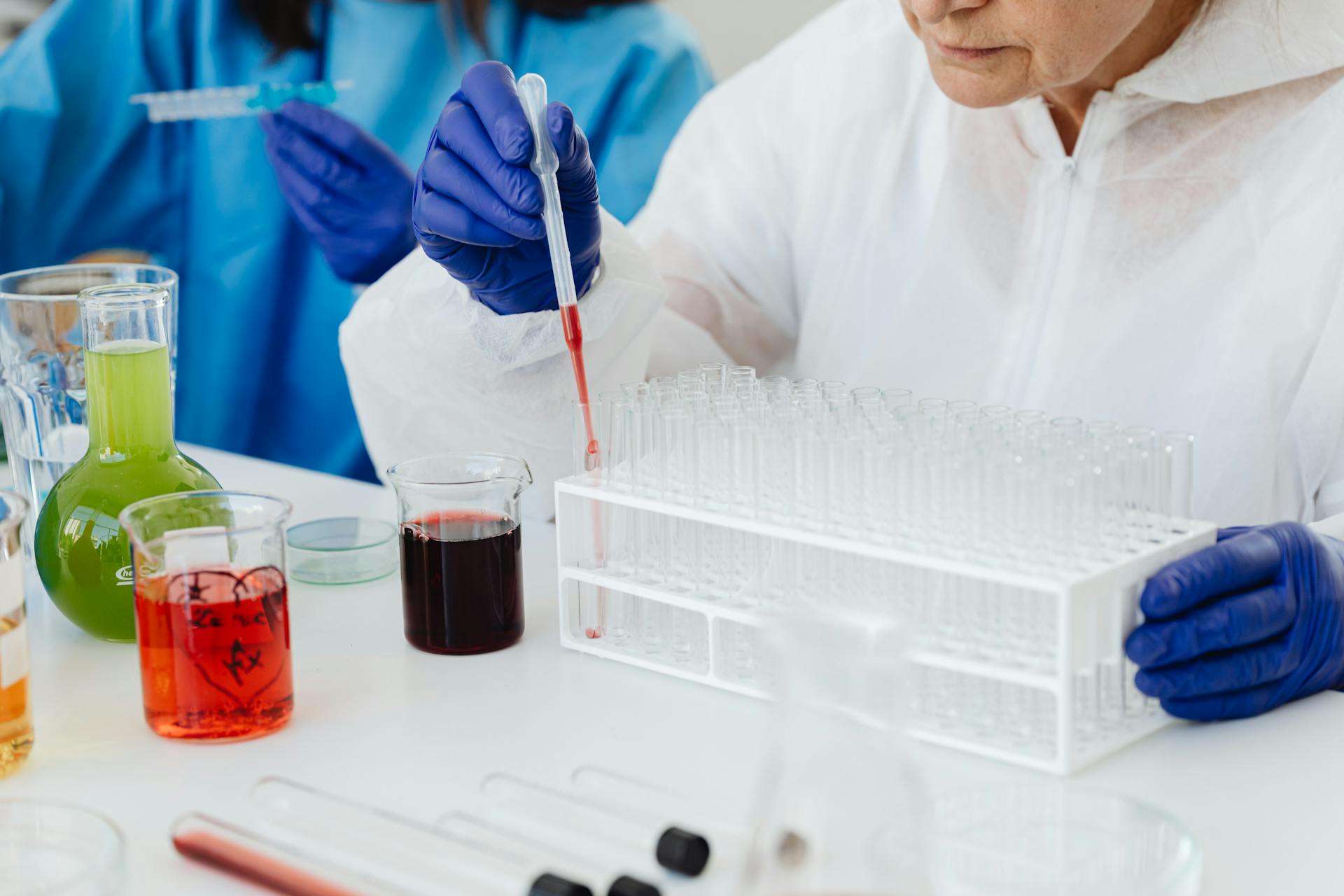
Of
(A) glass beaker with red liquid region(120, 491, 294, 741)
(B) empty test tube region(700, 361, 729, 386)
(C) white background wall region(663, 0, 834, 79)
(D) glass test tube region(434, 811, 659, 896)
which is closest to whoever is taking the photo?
(D) glass test tube region(434, 811, 659, 896)

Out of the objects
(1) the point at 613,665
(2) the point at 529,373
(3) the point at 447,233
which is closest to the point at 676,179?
(2) the point at 529,373

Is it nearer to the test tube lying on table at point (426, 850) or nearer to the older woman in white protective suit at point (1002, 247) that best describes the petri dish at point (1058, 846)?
the test tube lying on table at point (426, 850)

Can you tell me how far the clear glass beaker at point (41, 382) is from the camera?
1.56 meters

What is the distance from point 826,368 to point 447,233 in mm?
778

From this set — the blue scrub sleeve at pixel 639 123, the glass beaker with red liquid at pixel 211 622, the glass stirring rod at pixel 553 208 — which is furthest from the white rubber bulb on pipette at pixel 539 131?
the blue scrub sleeve at pixel 639 123

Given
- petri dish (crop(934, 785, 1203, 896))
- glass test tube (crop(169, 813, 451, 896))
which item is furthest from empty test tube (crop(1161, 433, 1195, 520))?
glass test tube (crop(169, 813, 451, 896))

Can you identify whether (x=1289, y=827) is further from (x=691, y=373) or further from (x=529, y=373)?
(x=529, y=373)

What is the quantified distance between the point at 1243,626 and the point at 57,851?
3.14 ft

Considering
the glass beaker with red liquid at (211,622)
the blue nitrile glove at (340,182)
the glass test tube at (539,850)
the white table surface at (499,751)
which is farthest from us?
the blue nitrile glove at (340,182)

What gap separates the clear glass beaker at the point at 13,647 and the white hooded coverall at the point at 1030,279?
28.5 inches

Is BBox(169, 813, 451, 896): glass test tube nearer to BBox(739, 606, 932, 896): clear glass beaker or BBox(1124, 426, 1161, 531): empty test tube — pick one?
BBox(739, 606, 932, 896): clear glass beaker

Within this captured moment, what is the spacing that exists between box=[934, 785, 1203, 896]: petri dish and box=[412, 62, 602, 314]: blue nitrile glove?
33.1 inches

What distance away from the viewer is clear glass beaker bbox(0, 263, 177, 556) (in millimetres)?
1562

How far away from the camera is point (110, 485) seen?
1379 mm
